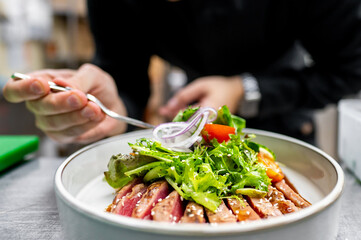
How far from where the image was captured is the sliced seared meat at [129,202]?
2.48 ft

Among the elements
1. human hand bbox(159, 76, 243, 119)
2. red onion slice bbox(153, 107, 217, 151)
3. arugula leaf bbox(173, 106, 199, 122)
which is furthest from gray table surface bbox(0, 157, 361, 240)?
human hand bbox(159, 76, 243, 119)

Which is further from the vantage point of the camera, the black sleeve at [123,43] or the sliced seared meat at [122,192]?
the black sleeve at [123,43]

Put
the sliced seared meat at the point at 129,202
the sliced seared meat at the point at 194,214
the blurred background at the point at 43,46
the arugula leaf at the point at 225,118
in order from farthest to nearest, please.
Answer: the blurred background at the point at 43,46, the arugula leaf at the point at 225,118, the sliced seared meat at the point at 129,202, the sliced seared meat at the point at 194,214

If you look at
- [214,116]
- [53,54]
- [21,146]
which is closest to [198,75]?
[214,116]

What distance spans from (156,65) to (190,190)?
3936 millimetres

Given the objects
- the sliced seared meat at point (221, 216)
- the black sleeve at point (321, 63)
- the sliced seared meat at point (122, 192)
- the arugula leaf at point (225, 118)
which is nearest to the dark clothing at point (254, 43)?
the black sleeve at point (321, 63)

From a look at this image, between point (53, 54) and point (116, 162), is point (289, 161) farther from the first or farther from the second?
point (53, 54)

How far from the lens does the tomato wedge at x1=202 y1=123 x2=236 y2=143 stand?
98cm

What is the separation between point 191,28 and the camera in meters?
1.92

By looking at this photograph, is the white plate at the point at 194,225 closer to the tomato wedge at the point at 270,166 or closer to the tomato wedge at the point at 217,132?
the tomato wedge at the point at 270,166

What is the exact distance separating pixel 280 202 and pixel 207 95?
0.96 meters

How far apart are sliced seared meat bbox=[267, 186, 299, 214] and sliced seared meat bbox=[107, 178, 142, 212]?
38 cm

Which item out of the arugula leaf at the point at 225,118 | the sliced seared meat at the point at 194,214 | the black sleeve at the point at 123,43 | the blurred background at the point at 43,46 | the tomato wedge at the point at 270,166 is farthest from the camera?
the blurred background at the point at 43,46

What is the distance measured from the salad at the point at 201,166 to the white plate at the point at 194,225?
3.3 inches
